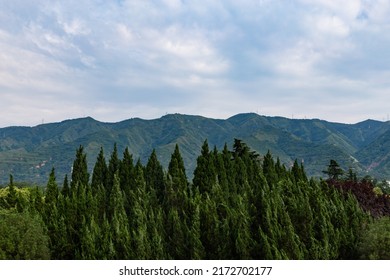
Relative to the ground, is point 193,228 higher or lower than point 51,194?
lower

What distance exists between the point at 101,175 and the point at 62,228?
15.2 meters

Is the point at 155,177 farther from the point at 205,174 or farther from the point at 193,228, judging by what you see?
the point at 193,228

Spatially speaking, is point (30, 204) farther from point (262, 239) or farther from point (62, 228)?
point (262, 239)

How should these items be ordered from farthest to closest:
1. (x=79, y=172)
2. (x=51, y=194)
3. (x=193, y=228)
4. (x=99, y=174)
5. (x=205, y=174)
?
1. (x=99, y=174)
2. (x=79, y=172)
3. (x=205, y=174)
4. (x=51, y=194)
5. (x=193, y=228)

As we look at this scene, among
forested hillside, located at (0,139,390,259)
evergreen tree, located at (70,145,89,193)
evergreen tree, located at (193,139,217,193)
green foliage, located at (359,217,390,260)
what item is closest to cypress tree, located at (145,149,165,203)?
forested hillside, located at (0,139,390,259)

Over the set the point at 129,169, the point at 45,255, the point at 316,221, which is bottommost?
the point at 45,255

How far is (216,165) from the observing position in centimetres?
4288

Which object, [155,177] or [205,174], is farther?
[155,177]

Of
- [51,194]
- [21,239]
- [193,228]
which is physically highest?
[51,194]

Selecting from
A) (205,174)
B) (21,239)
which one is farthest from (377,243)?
(21,239)

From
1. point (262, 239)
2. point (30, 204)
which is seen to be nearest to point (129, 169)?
point (30, 204)

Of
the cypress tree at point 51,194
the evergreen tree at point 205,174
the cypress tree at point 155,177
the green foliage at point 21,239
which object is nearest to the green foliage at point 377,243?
the evergreen tree at point 205,174

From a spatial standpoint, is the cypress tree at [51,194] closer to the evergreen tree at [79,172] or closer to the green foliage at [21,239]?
the evergreen tree at [79,172]

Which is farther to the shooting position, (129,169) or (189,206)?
(129,169)
